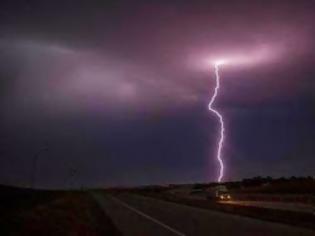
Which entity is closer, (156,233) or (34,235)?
(34,235)

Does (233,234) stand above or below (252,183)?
below

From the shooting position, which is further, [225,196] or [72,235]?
[225,196]

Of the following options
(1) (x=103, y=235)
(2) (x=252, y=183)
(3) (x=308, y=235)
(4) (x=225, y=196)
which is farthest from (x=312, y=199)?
(2) (x=252, y=183)

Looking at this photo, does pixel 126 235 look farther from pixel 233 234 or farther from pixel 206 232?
pixel 233 234

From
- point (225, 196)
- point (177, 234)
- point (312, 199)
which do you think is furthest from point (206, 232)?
point (225, 196)

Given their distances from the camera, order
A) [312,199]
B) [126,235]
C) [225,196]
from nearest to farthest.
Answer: [126,235], [312,199], [225,196]

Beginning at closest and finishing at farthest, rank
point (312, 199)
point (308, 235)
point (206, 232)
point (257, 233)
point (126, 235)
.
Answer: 1. point (308, 235)
2. point (257, 233)
3. point (206, 232)
4. point (126, 235)
5. point (312, 199)

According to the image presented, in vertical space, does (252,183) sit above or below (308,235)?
above

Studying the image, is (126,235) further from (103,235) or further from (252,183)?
(252,183)

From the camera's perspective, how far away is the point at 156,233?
28.8 m

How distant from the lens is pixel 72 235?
29.9 meters

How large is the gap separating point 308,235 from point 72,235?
37.3 ft

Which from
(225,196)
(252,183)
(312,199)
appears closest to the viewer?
(312,199)

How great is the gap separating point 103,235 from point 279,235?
10.5 meters
